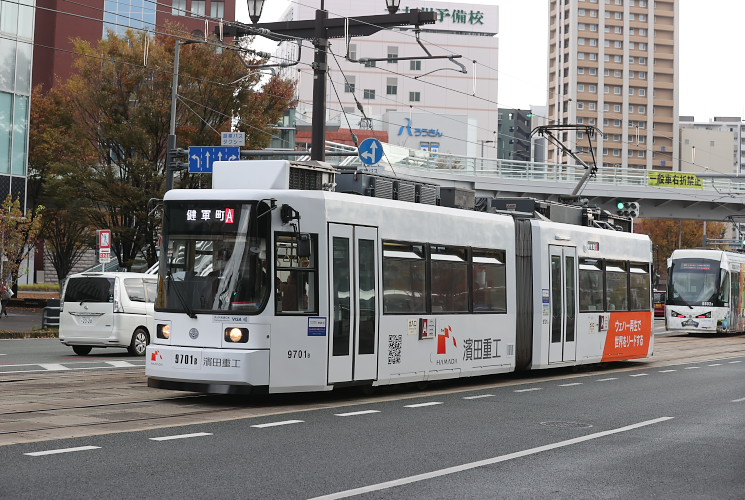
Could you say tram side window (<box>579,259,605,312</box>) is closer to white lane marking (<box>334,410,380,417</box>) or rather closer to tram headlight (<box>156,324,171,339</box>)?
white lane marking (<box>334,410,380,417</box>)

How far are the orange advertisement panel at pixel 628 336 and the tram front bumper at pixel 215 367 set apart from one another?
35.0 ft

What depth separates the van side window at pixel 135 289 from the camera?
23969 millimetres

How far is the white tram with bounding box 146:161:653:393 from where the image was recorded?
529 inches

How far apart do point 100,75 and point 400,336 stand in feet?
74.7

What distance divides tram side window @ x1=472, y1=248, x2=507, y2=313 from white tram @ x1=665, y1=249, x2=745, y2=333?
81.8ft

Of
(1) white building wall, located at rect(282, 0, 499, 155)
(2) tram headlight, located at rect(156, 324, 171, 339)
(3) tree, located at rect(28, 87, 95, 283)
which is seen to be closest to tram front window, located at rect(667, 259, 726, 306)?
(3) tree, located at rect(28, 87, 95, 283)

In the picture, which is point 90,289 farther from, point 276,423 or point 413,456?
point 413,456

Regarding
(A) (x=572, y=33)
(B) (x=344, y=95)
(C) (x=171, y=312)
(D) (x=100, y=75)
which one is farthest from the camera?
(A) (x=572, y=33)

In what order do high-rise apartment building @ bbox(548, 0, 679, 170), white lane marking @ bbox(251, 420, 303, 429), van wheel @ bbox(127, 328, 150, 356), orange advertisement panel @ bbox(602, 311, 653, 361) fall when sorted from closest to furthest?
white lane marking @ bbox(251, 420, 303, 429), orange advertisement panel @ bbox(602, 311, 653, 361), van wheel @ bbox(127, 328, 150, 356), high-rise apartment building @ bbox(548, 0, 679, 170)

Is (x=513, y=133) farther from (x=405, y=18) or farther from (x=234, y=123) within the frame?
(x=405, y=18)

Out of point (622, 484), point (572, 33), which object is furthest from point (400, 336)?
point (572, 33)

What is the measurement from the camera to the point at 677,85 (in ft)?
477

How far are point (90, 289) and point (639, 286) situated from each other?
12.0 metres

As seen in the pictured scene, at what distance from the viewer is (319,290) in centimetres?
1394
